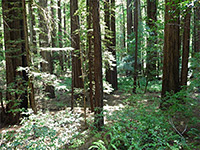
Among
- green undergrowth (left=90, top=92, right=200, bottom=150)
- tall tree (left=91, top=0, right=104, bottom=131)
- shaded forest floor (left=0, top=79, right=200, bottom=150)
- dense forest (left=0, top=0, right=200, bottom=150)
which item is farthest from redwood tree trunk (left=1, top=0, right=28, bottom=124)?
green undergrowth (left=90, top=92, right=200, bottom=150)

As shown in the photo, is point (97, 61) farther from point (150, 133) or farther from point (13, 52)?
point (13, 52)

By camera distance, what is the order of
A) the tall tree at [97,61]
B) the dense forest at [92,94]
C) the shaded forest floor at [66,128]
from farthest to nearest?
the tall tree at [97,61], the dense forest at [92,94], the shaded forest floor at [66,128]

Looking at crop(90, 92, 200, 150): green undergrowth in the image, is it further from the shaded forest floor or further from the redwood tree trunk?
the redwood tree trunk

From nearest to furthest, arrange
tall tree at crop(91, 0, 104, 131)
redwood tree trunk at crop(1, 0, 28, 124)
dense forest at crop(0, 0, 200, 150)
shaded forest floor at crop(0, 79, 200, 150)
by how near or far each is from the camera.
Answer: shaded forest floor at crop(0, 79, 200, 150) < dense forest at crop(0, 0, 200, 150) < tall tree at crop(91, 0, 104, 131) < redwood tree trunk at crop(1, 0, 28, 124)

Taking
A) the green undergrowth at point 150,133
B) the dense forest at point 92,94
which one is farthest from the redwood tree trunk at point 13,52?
the green undergrowth at point 150,133

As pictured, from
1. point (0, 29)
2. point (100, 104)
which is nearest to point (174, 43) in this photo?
point (100, 104)

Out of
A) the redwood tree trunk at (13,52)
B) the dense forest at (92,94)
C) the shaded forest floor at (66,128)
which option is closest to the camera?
the shaded forest floor at (66,128)

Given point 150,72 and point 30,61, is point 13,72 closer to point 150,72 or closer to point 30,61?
point 30,61

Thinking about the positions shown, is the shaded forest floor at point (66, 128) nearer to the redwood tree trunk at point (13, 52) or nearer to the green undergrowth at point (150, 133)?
the green undergrowth at point (150, 133)

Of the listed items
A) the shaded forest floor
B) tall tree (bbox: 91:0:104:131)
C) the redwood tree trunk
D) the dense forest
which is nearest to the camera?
the shaded forest floor

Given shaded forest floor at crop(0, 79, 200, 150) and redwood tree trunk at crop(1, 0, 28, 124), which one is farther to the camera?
redwood tree trunk at crop(1, 0, 28, 124)

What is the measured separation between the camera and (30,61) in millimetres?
5762

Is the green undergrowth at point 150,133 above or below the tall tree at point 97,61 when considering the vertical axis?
below

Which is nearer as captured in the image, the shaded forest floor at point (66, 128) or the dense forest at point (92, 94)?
the shaded forest floor at point (66, 128)
